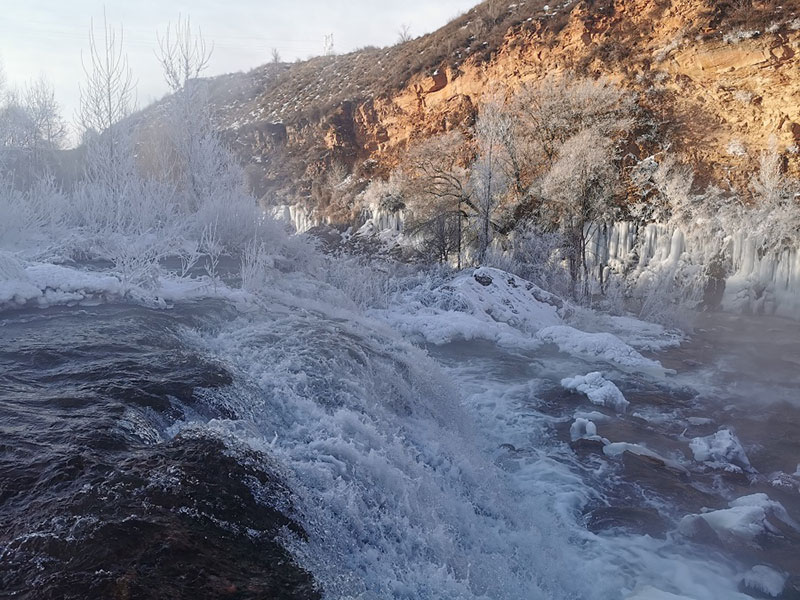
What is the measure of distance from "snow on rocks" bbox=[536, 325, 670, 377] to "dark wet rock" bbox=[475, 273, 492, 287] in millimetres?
2015

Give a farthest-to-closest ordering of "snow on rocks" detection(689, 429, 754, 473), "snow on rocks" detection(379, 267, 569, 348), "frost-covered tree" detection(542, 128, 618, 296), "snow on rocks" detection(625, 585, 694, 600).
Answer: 1. "frost-covered tree" detection(542, 128, 618, 296)
2. "snow on rocks" detection(379, 267, 569, 348)
3. "snow on rocks" detection(689, 429, 754, 473)
4. "snow on rocks" detection(625, 585, 694, 600)

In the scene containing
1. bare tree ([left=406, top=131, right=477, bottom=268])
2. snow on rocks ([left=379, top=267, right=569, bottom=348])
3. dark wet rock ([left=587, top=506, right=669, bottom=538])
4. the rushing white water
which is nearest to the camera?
the rushing white water

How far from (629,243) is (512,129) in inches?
229

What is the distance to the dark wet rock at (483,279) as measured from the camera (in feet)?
40.4

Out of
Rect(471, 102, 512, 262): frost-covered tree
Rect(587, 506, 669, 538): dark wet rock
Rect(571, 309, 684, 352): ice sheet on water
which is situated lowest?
Rect(571, 309, 684, 352): ice sheet on water

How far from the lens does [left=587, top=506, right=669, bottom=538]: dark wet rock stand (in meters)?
4.49

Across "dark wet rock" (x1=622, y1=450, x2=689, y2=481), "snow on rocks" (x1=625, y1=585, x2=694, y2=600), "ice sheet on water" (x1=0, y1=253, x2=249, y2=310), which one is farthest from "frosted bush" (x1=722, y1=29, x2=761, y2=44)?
"snow on rocks" (x1=625, y1=585, x2=694, y2=600)

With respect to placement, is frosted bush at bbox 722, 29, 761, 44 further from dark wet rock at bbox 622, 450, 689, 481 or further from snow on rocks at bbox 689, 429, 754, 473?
dark wet rock at bbox 622, 450, 689, 481

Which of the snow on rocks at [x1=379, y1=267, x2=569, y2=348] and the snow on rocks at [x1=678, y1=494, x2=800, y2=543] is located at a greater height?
A: the snow on rocks at [x1=379, y1=267, x2=569, y2=348]

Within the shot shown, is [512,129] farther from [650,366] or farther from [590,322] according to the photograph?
[650,366]

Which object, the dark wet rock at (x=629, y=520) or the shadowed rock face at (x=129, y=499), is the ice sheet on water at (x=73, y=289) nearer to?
the shadowed rock face at (x=129, y=499)

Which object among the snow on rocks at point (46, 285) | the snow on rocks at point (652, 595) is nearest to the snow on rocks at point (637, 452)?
the snow on rocks at point (652, 595)

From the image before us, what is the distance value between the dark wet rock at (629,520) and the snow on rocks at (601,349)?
475cm

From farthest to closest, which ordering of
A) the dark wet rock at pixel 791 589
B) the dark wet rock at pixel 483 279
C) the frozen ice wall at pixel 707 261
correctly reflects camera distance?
the frozen ice wall at pixel 707 261 < the dark wet rock at pixel 483 279 < the dark wet rock at pixel 791 589
